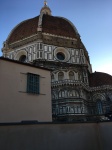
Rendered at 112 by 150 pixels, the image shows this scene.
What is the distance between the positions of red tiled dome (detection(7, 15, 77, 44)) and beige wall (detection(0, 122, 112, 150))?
25350mm

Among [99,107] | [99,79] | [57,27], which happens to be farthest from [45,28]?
[99,107]

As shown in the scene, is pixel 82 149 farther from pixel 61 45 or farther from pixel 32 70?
pixel 61 45

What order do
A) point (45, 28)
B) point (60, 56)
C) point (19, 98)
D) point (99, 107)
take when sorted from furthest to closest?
point (45, 28)
point (60, 56)
point (99, 107)
point (19, 98)

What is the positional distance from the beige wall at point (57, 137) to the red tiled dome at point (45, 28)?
25350mm

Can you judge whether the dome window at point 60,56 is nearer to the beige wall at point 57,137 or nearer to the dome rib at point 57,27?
the dome rib at point 57,27

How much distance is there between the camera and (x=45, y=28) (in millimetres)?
31328

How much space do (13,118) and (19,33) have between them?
2615 cm

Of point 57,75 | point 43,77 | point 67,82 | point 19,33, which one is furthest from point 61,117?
point 19,33

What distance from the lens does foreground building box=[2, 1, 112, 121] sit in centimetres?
2384

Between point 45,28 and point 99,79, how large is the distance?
1349 cm

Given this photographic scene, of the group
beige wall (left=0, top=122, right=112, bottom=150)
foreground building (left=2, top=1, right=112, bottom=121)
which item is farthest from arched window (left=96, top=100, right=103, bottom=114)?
beige wall (left=0, top=122, right=112, bottom=150)

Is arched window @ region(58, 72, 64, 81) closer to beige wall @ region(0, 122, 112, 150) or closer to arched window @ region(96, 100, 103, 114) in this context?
arched window @ region(96, 100, 103, 114)

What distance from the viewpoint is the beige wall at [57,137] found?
21.1ft

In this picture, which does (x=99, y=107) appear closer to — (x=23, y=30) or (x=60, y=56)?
(x=60, y=56)
